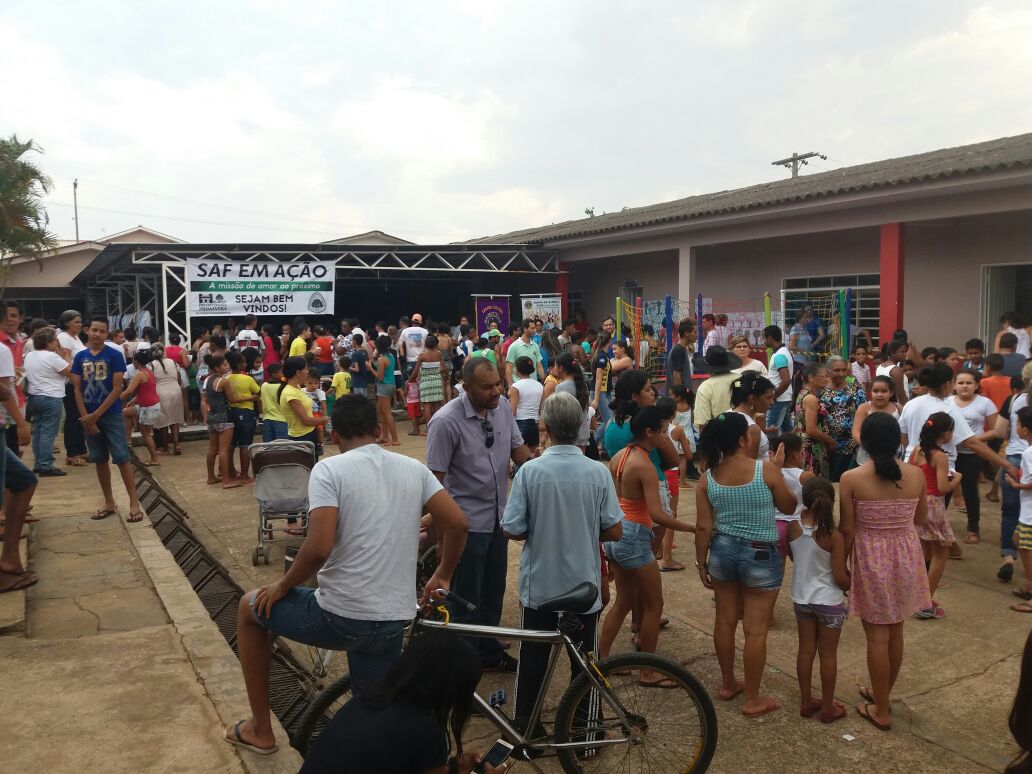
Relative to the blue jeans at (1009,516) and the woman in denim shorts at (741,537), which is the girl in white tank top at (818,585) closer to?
the woman in denim shorts at (741,537)

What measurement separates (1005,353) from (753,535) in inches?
254

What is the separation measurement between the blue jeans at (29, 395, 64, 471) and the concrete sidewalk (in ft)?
9.07

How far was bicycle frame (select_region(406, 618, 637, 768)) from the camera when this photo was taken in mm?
3289

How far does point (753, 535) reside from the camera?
4070 millimetres

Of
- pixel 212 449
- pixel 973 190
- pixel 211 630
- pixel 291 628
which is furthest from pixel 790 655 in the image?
pixel 973 190

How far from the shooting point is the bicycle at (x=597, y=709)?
131 inches

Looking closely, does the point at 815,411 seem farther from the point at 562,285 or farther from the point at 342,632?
the point at 562,285

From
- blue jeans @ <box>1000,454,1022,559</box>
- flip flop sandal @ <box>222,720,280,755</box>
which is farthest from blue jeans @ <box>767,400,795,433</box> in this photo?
flip flop sandal @ <box>222,720,280,755</box>

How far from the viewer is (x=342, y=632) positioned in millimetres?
3207

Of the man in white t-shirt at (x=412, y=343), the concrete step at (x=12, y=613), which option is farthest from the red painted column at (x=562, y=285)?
the concrete step at (x=12, y=613)

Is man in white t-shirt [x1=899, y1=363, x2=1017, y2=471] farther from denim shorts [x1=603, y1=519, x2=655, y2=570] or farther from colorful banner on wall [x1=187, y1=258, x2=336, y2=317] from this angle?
colorful banner on wall [x1=187, y1=258, x2=336, y2=317]

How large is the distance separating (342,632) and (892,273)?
38.5 feet

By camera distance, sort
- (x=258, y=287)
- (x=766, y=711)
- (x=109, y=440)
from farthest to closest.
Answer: (x=258, y=287) < (x=109, y=440) < (x=766, y=711)

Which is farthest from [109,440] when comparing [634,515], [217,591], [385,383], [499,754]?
[385,383]
